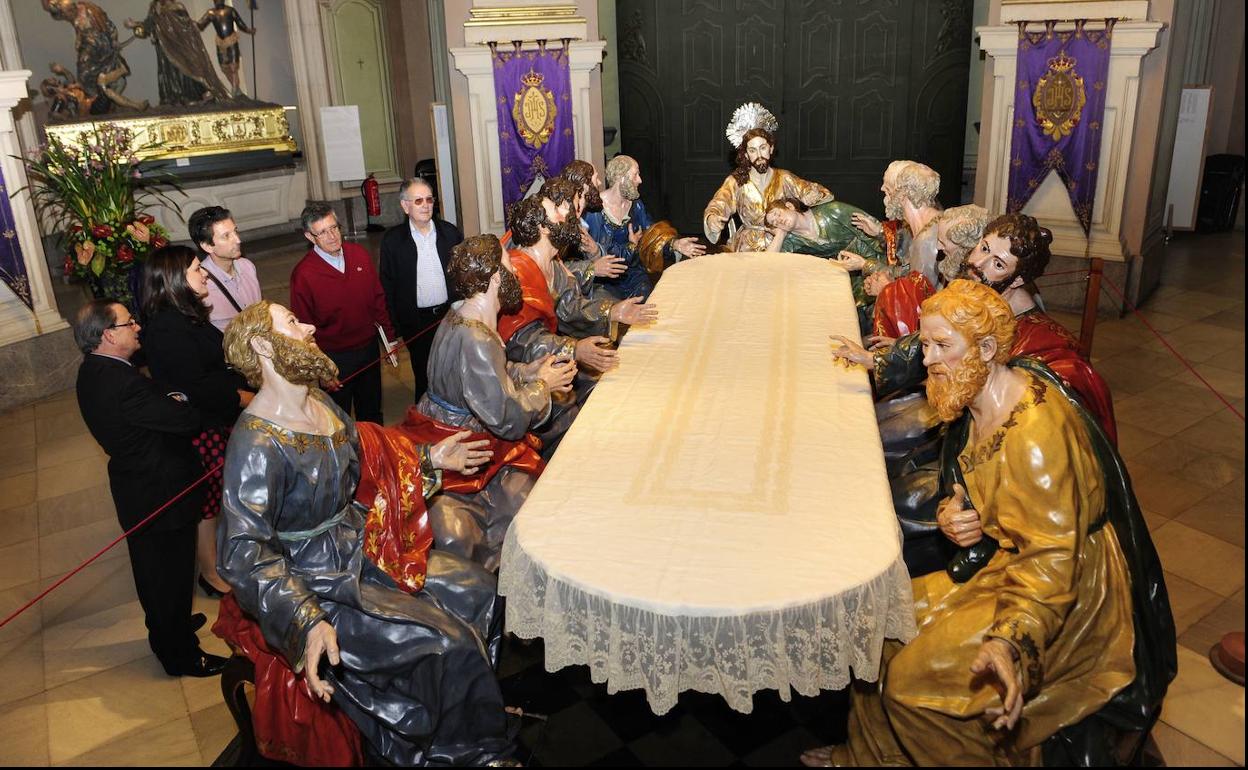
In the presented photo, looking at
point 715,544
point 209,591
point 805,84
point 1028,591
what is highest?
point 805,84

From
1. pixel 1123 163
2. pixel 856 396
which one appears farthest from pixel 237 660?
pixel 1123 163

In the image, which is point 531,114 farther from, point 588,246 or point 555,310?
point 555,310

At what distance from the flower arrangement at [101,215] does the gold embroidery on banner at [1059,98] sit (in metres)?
6.09

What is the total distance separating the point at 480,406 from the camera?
3.63 meters

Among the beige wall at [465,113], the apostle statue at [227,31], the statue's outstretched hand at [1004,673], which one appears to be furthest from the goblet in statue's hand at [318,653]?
the apostle statue at [227,31]

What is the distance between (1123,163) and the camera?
24.1ft

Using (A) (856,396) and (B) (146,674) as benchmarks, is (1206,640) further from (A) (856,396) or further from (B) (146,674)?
(B) (146,674)

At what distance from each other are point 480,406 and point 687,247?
268 centimetres

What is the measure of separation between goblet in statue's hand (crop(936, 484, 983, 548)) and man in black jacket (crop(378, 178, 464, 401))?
3115 mm

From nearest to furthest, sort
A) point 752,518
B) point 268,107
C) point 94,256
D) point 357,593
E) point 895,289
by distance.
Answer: point 752,518
point 357,593
point 895,289
point 94,256
point 268,107

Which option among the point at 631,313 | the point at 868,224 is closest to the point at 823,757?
the point at 631,313

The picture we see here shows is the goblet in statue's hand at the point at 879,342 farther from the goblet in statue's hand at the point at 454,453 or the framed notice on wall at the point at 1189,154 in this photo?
the framed notice on wall at the point at 1189,154

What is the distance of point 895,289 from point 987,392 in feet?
5.95

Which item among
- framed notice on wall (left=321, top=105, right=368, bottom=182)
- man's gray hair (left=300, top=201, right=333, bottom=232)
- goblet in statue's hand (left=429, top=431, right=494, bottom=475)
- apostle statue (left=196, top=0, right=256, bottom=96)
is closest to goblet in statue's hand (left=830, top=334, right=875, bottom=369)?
goblet in statue's hand (left=429, top=431, right=494, bottom=475)
